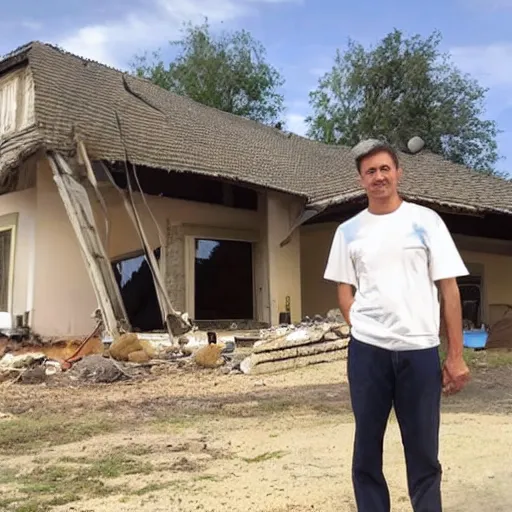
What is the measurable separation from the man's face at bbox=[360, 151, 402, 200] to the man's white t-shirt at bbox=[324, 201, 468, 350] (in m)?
0.10

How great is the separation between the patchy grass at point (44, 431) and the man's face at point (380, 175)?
356cm

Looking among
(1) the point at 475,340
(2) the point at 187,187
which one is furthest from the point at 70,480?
(1) the point at 475,340

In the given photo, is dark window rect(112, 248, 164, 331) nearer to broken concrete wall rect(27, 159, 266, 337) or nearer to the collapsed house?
the collapsed house

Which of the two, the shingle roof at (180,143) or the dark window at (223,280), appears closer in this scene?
the shingle roof at (180,143)

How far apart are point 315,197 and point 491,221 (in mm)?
6017

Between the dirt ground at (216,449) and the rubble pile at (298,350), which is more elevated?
the rubble pile at (298,350)

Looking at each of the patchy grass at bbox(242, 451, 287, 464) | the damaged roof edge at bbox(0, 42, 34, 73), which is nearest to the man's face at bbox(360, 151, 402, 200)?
the patchy grass at bbox(242, 451, 287, 464)

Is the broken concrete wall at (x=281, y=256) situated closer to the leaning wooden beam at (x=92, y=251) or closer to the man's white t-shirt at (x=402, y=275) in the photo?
the leaning wooden beam at (x=92, y=251)

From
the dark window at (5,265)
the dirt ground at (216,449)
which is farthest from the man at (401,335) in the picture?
the dark window at (5,265)

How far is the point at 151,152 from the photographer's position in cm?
1255

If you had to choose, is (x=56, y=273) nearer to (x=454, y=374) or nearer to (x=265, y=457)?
(x=265, y=457)

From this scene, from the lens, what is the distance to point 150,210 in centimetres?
1297

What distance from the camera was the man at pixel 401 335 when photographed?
290 centimetres

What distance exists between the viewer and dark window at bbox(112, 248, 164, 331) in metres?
13.5
